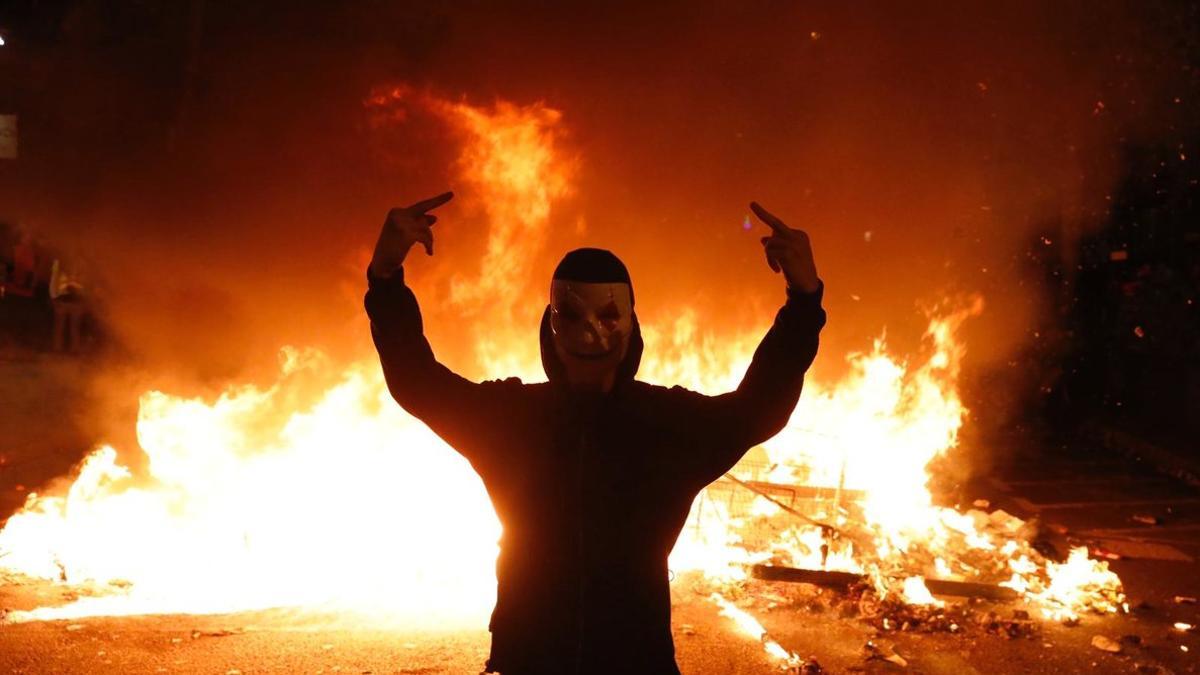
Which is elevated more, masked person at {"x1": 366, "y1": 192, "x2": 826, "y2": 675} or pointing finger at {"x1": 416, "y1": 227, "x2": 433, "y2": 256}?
pointing finger at {"x1": 416, "y1": 227, "x2": 433, "y2": 256}

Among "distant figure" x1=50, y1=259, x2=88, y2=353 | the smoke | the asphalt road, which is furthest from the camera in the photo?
"distant figure" x1=50, y1=259, x2=88, y2=353

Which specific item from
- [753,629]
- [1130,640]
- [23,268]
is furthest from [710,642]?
[23,268]

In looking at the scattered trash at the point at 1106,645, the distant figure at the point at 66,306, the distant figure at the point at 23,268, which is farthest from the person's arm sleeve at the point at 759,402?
the distant figure at the point at 23,268

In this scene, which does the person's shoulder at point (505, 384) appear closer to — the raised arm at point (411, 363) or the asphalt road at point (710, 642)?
the raised arm at point (411, 363)

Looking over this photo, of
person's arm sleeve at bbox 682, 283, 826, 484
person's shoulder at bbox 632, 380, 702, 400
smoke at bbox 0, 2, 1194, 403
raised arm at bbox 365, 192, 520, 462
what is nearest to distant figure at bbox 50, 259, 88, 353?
smoke at bbox 0, 2, 1194, 403

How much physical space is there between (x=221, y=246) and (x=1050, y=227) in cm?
1042

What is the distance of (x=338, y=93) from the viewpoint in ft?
29.2

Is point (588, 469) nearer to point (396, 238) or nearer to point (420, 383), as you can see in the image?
point (420, 383)

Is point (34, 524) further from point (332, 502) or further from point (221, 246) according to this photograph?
point (221, 246)

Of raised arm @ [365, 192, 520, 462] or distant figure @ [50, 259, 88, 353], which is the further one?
distant figure @ [50, 259, 88, 353]

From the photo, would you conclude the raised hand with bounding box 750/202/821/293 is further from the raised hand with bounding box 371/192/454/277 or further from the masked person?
the raised hand with bounding box 371/192/454/277

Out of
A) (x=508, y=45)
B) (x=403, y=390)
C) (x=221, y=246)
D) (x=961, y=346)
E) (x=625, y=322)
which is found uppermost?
(x=508, y=45)

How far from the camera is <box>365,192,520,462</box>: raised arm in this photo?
88.1 inches

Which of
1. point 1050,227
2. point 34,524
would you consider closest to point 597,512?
point 34,524
